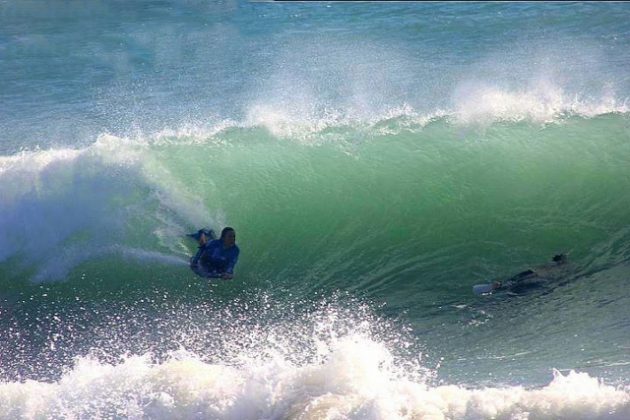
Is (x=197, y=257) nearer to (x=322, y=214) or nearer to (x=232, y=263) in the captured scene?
(x=232, y=263)

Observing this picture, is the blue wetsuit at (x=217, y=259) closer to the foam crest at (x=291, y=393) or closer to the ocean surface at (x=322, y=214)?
the ocean surface at (x=322, y=214)

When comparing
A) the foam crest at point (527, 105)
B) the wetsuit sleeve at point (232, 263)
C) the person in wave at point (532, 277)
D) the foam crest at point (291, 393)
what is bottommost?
the foam crest at point (291, 393)

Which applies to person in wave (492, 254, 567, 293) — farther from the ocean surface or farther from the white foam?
the white foam

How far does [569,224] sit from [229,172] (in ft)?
17.9

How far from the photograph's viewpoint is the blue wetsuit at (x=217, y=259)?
12.1m

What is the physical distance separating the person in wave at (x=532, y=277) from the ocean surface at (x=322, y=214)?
74 mm

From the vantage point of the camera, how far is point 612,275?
472 inches

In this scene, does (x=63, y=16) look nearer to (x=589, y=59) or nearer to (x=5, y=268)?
(x=5, y=268)

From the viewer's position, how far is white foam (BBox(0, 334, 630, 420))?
930 cm

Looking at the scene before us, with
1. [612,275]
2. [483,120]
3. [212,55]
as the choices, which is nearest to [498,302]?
[612,275]

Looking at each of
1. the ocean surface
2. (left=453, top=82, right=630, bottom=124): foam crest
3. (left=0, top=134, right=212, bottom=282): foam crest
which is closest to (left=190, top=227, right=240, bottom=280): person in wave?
the ocean surface

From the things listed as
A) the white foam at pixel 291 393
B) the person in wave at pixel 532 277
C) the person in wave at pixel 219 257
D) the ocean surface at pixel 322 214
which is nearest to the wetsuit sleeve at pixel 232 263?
the person in wave at pixel 219 257

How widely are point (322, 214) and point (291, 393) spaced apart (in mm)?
4822

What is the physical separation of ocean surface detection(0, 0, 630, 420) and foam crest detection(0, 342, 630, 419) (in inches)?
1.2
